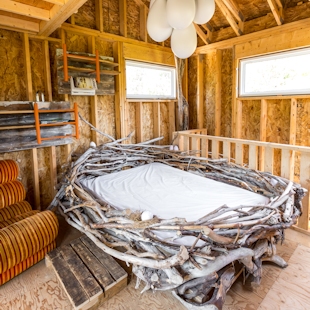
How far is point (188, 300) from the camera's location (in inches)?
66.6

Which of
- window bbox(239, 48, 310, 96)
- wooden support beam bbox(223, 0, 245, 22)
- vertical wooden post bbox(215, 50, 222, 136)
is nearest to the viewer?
window bbox(239, 48, 310, 96)

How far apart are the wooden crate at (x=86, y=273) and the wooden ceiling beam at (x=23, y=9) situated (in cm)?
232

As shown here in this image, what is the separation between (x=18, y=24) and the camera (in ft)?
9.33

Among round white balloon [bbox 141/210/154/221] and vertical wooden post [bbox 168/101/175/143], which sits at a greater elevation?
vertical wooden post [bbox 168/101/175/143]

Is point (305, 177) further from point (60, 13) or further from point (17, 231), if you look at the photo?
point (60, 13)

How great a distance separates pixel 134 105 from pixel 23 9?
228 centimetres

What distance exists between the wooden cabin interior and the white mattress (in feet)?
2.04

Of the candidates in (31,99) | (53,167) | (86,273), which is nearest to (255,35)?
(31,99)

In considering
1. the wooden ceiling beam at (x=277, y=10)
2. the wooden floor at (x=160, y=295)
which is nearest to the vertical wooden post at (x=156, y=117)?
the wooden ceiling beam at (x=277, y=10)

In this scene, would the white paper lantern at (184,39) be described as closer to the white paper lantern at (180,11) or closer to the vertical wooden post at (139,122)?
the white paper lantern at (180,11)

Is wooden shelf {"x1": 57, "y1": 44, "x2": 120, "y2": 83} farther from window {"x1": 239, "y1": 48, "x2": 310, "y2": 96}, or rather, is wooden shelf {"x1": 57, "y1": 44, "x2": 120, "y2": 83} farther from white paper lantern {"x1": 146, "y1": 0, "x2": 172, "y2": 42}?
window {"x1": 239, "y1": 48, "x2": 310, "y2": 96}

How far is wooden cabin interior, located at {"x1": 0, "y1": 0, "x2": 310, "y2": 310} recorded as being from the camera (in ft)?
6.75

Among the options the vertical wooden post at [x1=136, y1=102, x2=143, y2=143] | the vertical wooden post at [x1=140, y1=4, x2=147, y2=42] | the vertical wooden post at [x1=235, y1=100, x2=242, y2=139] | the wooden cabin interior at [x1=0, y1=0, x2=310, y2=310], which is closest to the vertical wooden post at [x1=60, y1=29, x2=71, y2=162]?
the wooden cabin interior at [x1=0, y1=0, x2=310, y2=310]

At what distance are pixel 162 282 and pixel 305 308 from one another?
107 cm
